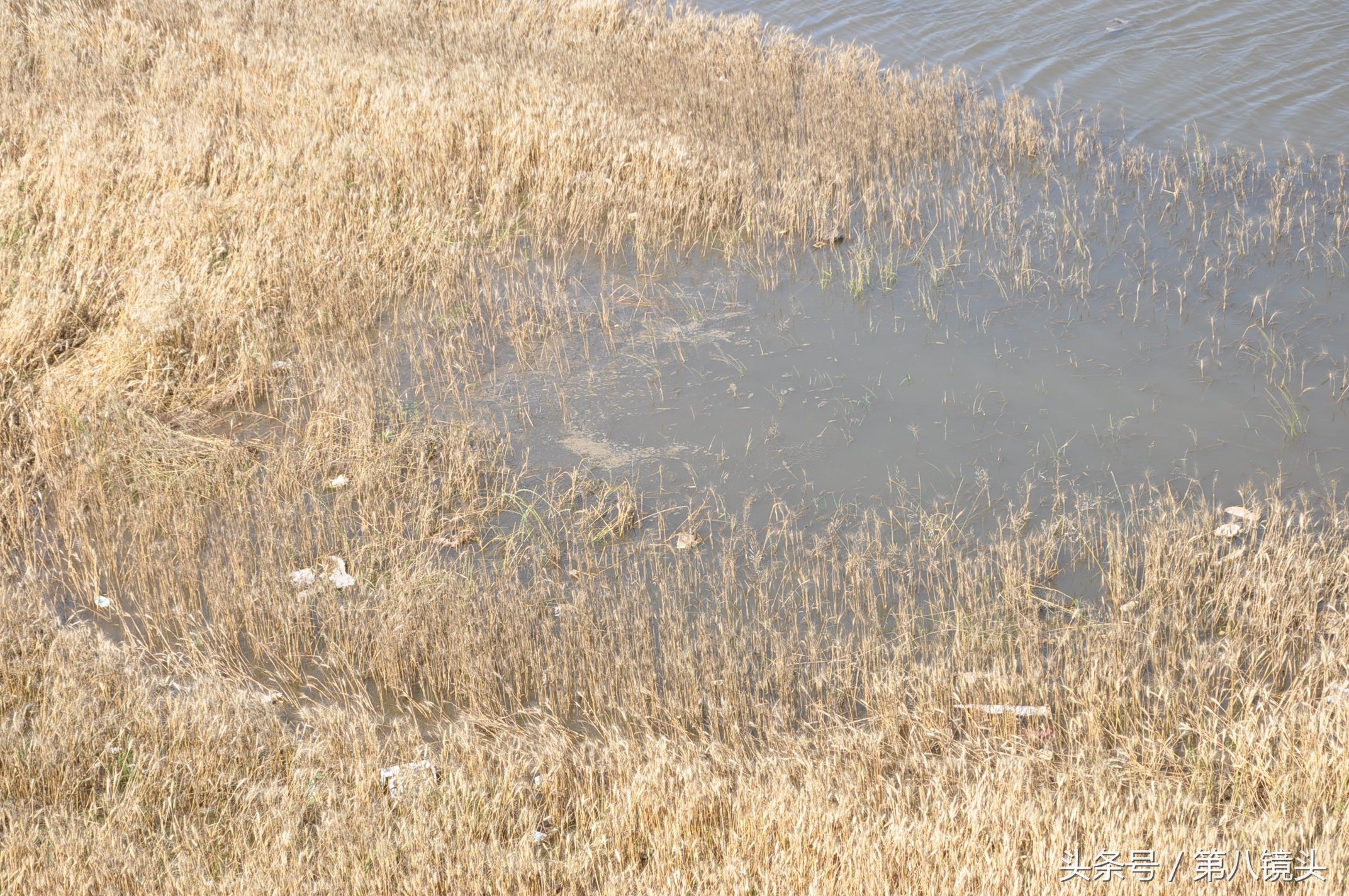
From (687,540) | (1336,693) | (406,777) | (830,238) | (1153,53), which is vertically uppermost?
(1153,53)

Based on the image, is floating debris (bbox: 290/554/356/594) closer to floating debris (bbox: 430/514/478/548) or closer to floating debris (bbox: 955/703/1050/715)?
floating debris (bbox: 430/514/478/548)

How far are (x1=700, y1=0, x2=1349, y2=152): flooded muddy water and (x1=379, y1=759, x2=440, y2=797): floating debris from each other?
860 centimetres

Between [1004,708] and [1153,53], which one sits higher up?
[1153,53]

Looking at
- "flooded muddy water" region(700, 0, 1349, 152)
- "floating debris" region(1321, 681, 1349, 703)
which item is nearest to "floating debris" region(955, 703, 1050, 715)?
"floating debris" region(1321, 681, 1349, 703)

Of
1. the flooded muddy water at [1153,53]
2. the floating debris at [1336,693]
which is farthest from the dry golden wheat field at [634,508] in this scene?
the flooded muddy water at [1153,53]

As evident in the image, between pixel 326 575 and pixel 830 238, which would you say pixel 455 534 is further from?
pixel 830 238

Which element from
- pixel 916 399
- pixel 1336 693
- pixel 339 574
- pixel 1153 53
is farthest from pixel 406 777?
pixel 1153 53

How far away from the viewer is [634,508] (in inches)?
221

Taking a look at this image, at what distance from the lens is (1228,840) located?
3.33m

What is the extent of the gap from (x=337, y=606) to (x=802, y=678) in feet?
6.60

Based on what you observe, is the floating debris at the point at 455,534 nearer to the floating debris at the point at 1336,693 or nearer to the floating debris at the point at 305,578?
the floating debris at the point at 305,578

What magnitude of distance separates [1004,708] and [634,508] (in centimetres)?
212

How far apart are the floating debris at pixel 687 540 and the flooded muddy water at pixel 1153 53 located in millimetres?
6740

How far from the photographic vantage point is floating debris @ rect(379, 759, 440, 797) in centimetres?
389
